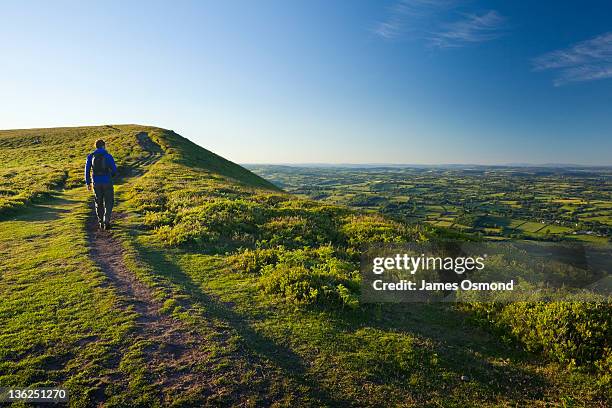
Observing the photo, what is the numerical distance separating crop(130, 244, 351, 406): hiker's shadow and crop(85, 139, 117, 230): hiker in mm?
6436

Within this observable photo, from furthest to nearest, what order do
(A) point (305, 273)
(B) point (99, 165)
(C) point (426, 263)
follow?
1. (B) point (99, 165)
2. (C) point (426, 263)
3. (A) point (305, 273)

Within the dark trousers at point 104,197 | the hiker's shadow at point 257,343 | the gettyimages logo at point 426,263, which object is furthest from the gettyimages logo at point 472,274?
the dark trousers at point 104,197

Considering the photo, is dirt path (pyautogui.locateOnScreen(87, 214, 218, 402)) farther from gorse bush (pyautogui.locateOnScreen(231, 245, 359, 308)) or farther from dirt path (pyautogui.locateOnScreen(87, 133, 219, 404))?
gorse bush (pyautogui.locateOnScreen(231, 245, 359, 308))

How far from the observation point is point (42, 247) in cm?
1248

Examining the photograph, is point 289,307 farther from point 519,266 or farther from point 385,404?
point 519,266

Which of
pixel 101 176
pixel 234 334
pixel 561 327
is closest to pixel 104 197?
pixel 101 176

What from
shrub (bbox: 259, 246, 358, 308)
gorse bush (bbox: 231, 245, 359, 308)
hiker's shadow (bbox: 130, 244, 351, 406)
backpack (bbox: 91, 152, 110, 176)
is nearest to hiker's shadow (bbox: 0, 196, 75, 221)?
backpack (bbox: 91, 152, 110, 176)

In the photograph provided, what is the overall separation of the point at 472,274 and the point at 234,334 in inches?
307

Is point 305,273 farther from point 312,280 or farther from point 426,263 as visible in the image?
point 426,263

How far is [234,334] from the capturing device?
6926 millimetres

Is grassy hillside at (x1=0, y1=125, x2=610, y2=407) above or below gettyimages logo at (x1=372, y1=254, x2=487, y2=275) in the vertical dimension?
below

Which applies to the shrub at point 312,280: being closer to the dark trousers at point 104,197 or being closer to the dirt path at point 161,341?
the dirt path at point 161,341

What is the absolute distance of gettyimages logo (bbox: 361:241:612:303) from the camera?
929 centimetres

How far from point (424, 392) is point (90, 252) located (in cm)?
1118
